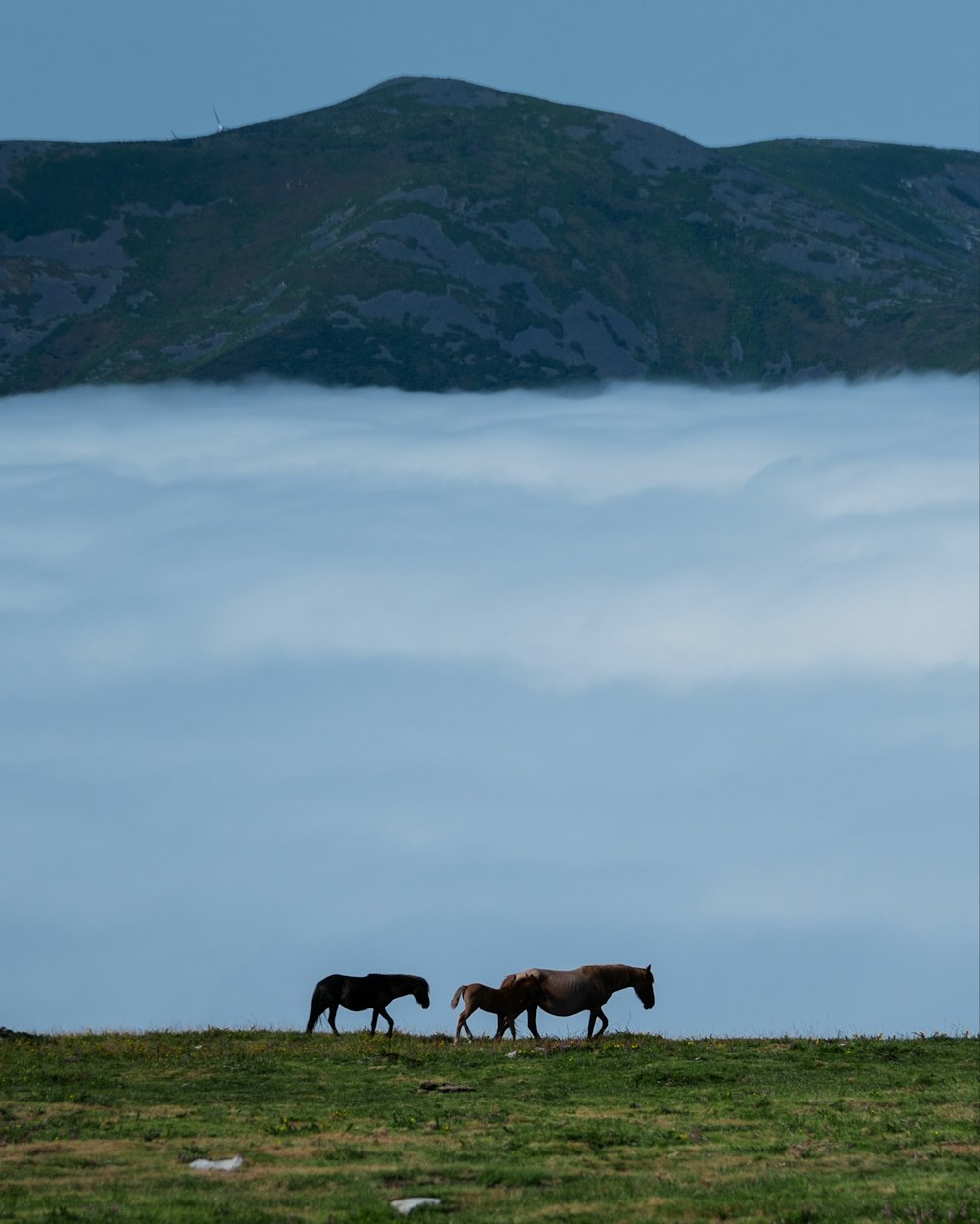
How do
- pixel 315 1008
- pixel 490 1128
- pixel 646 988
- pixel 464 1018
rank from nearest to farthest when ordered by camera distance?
1. pixel 490 1128
2. pixel 464 1018
3. pixel 315 1008
4. pixel 646 988

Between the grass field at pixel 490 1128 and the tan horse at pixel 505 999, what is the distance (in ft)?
4.27

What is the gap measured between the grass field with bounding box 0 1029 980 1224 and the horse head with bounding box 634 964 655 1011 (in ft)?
12.3

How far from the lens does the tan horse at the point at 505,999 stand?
45781 mm

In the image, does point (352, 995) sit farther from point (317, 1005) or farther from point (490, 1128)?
point (490, 1128)

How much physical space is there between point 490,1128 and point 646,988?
17263 millimetres

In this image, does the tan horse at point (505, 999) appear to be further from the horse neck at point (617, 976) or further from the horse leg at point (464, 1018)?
the horse neck at point (617, 976)

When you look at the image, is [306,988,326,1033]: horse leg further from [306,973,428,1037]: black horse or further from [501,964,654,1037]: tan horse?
[501,964,654,1037]: tan horse

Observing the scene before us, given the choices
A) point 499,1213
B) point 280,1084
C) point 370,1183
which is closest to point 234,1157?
point 370,1183

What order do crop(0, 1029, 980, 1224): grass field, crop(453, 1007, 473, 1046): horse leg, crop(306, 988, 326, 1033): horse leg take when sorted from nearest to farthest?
crop(0, 1029, 980, 1224): grass field
crop(453, 1007, 473, 1046): horse leg
crop(306, 988, 326, 1033): horse leg

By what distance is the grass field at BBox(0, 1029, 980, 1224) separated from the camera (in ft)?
83.7

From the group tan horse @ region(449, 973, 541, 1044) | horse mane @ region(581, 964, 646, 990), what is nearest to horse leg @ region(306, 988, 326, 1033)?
tan horse @ region(449, 973, 541, 1044)

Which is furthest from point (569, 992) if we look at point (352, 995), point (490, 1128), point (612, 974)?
point (490, 1128)

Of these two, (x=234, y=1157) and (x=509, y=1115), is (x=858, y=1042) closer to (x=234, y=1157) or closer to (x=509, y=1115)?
(x=509, y=1115)

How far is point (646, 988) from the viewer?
1911 inches
